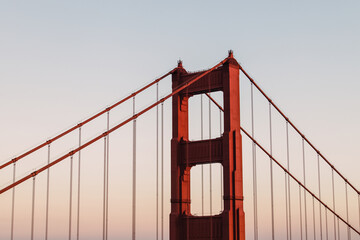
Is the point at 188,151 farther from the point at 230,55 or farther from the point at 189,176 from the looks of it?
the point at 230,55

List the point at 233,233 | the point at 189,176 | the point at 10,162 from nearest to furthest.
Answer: the point at 10,162
the point at 233,233
the point at 189,176

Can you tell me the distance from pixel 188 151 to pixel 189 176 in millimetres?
1609

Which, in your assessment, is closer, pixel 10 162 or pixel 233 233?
pixel 10 162

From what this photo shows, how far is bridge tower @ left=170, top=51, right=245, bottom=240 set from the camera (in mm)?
49500

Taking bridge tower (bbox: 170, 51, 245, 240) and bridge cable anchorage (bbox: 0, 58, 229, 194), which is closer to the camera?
bridge cable anchorage (bbox: 0, 58, 229, 194)

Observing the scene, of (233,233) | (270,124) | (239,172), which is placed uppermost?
(270,124)

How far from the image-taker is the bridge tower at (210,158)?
49500 mm

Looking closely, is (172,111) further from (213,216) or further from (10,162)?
(10,162)

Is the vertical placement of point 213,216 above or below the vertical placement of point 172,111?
below

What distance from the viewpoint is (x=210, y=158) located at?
51094 mm

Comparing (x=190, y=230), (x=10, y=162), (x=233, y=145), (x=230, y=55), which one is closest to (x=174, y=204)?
(x=190, y=230)

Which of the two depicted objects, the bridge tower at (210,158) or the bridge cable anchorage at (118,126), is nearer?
the bridge cable anchorage at (118,126)

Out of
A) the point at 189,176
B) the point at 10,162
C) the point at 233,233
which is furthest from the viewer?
the point at 189,176

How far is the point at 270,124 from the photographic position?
55281mm
